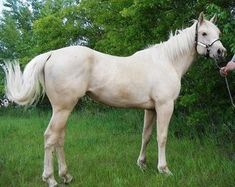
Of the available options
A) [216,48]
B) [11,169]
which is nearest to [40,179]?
[11,169]

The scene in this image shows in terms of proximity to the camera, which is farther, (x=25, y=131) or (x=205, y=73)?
(x=25, y=131)

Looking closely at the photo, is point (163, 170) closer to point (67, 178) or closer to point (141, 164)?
point (141, 164)

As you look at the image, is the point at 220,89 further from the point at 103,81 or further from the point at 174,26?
the point at 103,81

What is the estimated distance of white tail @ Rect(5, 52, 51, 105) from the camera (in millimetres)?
5129

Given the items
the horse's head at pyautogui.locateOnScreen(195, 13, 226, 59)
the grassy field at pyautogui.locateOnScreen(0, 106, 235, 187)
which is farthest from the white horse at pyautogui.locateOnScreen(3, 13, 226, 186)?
the grassy field at pyautogui.locateOnScreen(0, 106, 235, 187)

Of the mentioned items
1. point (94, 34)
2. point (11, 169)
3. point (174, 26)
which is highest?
point (174, 26)

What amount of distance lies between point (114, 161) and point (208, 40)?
240 cm

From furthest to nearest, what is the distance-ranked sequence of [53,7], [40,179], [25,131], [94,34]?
[53,7] < [94,34] < [25,131] < [40,179]

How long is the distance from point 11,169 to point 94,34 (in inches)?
607

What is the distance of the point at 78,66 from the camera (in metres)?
5.20

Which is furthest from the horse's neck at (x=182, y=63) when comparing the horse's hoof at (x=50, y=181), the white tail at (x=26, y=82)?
the horse's hoof at (x=50, y=181)

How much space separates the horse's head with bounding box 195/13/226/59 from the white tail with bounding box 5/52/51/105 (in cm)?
222

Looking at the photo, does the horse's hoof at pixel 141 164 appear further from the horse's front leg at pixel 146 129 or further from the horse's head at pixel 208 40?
the horse's head at pixel 208 40

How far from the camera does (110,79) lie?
5.39m
